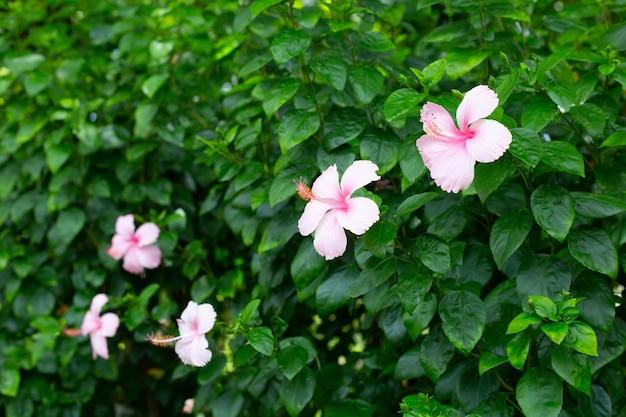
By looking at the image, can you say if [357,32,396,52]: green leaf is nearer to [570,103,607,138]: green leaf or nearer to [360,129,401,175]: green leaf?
[360,129,401,175]: green leaf

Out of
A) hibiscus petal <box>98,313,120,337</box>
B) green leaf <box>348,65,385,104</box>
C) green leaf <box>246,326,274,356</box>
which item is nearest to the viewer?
green leaf <box>246,326,274,356</box>

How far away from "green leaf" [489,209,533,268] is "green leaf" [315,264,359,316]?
0.32 m

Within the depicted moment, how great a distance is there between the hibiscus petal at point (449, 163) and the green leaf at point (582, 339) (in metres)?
0.32

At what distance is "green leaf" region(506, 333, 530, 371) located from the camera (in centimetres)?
132

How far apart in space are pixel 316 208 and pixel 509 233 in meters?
0.40

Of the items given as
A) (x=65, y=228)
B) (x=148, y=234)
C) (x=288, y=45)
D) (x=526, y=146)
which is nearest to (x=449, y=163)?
(x=526, y=146)

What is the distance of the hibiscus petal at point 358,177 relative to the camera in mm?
1295

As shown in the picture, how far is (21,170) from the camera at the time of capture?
2.61 m

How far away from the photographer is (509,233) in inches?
57.4

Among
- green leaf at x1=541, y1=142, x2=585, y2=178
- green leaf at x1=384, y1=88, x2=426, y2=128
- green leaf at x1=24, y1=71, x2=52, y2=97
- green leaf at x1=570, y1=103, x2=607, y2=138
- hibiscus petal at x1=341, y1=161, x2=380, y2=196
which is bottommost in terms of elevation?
green leaf at x1=24, y1=71, x2=52, y2=97

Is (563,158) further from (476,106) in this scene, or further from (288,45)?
(288,45)

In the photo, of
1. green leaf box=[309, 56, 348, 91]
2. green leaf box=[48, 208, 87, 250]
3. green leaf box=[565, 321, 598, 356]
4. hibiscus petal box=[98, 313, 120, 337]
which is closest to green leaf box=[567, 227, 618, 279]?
green leaf box=[565, 321, 598, 356]

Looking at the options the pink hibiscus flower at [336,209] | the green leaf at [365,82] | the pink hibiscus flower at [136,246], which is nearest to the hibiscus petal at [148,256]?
the pink hibiscus flower at [136,246]

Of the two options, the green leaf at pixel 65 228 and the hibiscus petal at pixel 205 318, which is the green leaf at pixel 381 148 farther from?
the green leaf at pixel 65 228
